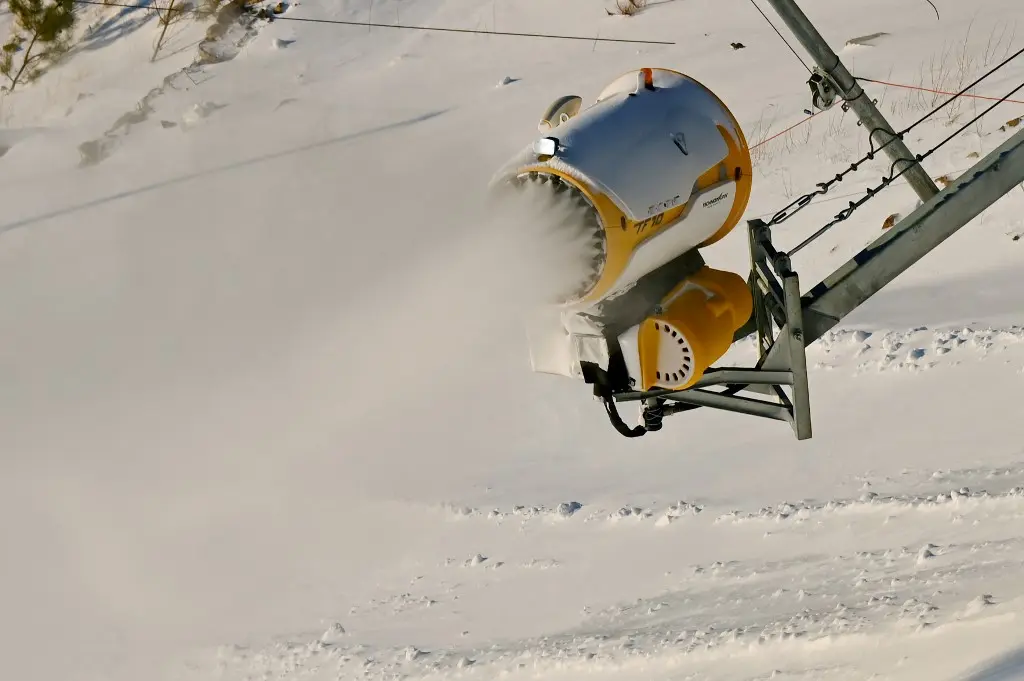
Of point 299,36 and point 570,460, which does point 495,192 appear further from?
point 299,36

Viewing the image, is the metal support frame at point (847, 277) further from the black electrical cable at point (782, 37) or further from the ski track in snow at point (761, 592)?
the black electrical cable at point (782, 37)

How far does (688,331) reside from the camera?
4.24m

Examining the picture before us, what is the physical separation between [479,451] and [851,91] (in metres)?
3.85

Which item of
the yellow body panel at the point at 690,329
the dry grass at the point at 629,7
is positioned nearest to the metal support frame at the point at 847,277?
the yellow body panel at the point at 690,329

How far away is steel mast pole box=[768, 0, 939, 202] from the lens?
535 cm

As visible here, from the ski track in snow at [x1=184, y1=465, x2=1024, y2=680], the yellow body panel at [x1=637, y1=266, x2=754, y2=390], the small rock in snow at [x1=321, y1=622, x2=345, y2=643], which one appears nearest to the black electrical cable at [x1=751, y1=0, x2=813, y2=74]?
the ski track in snow at [x1=184, y1=465, x2=1024, y2=680]

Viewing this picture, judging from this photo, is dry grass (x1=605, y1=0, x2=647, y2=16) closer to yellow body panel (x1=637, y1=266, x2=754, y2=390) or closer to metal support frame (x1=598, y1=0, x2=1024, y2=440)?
metal support frame (x1=598, y1=0, x2=1024, y2=440)

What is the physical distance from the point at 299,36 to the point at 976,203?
14.1m

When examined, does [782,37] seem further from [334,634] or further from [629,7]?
[334,634]

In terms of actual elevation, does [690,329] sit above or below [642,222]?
below

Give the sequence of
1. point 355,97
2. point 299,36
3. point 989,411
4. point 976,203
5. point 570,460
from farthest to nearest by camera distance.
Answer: point 299,36 → point 355,97 → point 570,460 → point 989,411 → point 976,203

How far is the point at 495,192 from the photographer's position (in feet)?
14.2

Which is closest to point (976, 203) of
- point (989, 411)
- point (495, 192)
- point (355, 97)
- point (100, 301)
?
point (495, 192)

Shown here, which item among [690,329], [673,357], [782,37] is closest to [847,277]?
[690,329]
